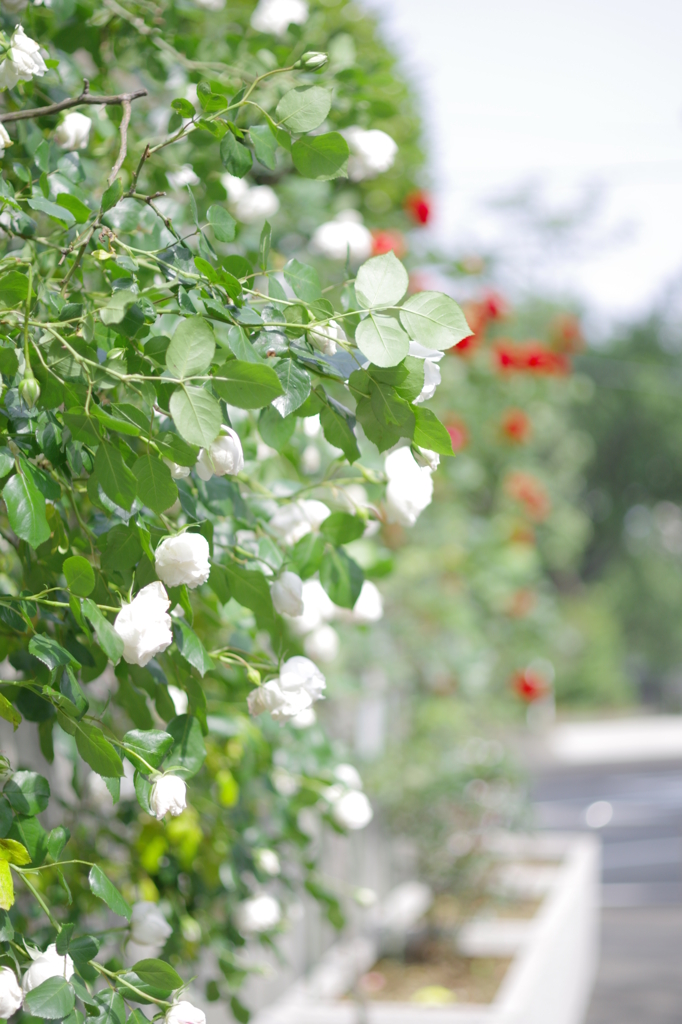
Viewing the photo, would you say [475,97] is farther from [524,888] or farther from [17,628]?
A: [17,628]

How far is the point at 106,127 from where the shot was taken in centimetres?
139

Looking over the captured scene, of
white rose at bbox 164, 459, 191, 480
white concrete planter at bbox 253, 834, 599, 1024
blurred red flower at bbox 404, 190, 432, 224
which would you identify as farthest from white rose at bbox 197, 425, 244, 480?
blurred red flower at bbox 404, 190, 432, 224

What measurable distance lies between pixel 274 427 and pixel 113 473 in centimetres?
16

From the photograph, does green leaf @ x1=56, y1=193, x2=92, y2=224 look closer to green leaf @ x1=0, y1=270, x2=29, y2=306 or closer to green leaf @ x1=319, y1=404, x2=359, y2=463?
green leaf @ x1=0, y1=270, x2=29, y2=306

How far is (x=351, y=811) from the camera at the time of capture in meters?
1.54

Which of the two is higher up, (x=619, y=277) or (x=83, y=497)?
(x=83, y=497)

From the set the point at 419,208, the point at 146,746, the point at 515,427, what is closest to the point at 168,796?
the point at 146,746

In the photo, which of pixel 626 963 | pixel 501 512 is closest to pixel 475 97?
pixel 501 512

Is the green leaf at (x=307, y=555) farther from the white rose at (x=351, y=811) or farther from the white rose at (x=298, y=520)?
the white rose at (x=351, y=811)

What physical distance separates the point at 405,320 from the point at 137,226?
0.47 m

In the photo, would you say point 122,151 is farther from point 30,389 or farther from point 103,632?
point 103,632

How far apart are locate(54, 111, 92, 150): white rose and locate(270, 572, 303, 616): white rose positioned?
2.05 feet

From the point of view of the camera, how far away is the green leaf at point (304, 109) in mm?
895

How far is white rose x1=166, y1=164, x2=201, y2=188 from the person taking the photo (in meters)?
1.35
